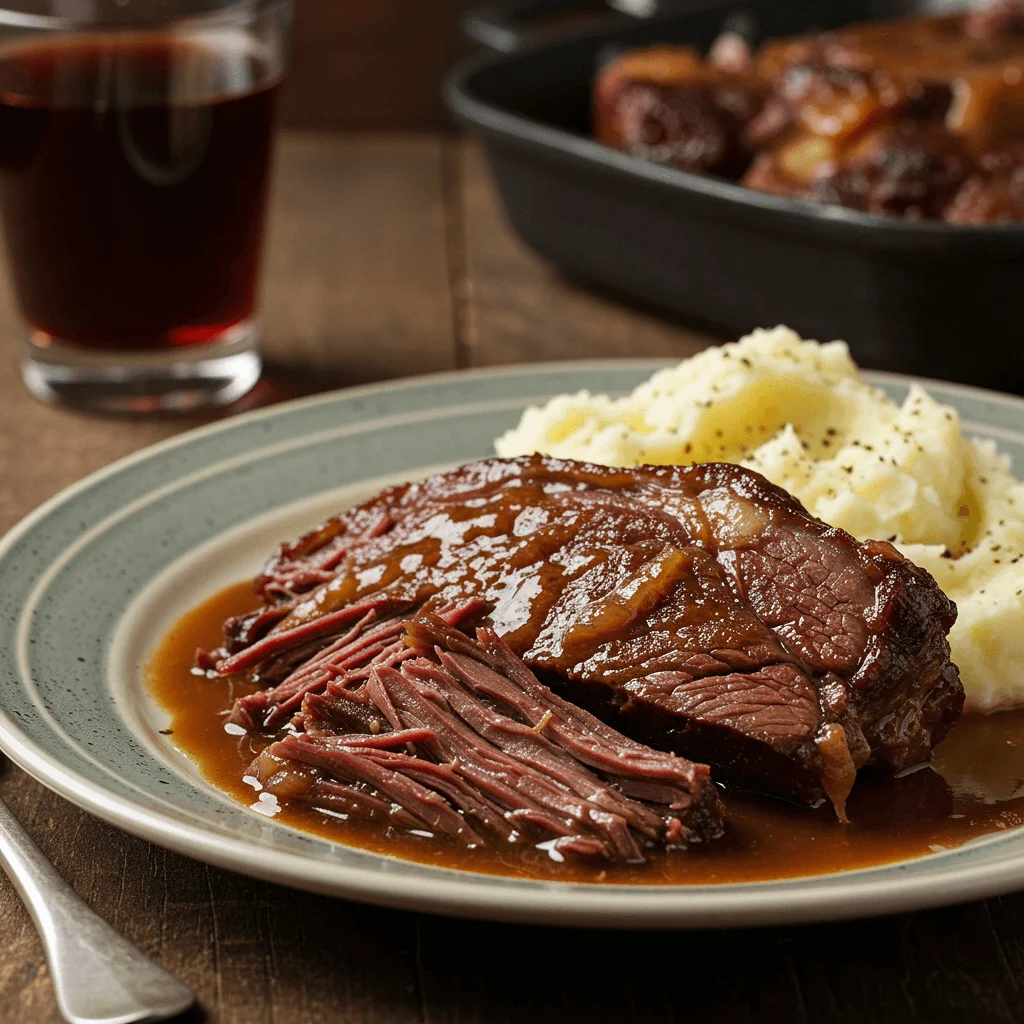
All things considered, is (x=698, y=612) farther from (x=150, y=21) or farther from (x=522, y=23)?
(x=522, y=23)

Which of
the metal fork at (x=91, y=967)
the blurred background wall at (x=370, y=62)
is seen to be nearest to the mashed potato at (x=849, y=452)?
the metal fork at (x=91, y=967)

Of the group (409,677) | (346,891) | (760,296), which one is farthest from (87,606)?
(760,296)

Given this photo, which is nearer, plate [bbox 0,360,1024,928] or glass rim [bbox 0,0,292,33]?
plate [bbox 0,360,1024,928]

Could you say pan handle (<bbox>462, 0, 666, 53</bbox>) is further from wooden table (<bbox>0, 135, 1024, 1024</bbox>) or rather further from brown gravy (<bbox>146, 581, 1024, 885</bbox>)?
wooden table (<bbox>0, 135, 1024, 1024</bbox>)

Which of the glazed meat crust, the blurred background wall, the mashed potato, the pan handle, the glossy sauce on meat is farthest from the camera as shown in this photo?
the blurred background wall

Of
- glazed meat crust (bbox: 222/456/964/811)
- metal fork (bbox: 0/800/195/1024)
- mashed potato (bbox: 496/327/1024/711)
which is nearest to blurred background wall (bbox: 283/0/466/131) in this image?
mashed potato (bbox: 496/327/1024/711)
